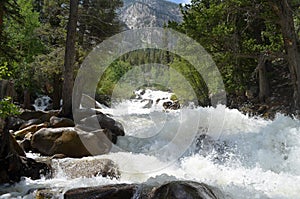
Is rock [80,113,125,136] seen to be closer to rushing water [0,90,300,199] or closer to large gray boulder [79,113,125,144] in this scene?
large gray boulder [79,113,125,144]

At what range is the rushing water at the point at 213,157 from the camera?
6859 mm

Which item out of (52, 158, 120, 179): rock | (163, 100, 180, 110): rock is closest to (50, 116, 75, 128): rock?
(52, 158, 120, 179): rock

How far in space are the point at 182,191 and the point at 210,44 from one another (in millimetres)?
10583

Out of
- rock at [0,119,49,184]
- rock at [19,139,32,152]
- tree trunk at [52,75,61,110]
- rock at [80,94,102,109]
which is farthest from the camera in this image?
rock at [80,94,102,109]

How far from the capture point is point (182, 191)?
4598 millimetres

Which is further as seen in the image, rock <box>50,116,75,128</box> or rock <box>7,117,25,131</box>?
→ rock <box>7,117,25,131</box>

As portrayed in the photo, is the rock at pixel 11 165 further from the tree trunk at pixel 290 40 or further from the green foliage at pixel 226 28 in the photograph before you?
the tree trunk at pixel 290 40

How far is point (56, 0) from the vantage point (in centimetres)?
1788

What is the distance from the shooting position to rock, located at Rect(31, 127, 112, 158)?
956 cm

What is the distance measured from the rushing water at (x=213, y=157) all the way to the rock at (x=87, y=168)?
0.45 feet

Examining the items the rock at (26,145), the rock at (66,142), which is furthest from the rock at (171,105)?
the rock at (26,145)

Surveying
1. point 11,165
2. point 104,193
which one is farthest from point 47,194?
point 11,165

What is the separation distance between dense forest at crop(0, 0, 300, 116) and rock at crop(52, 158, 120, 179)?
7.22 feet

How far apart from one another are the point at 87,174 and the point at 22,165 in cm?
159
